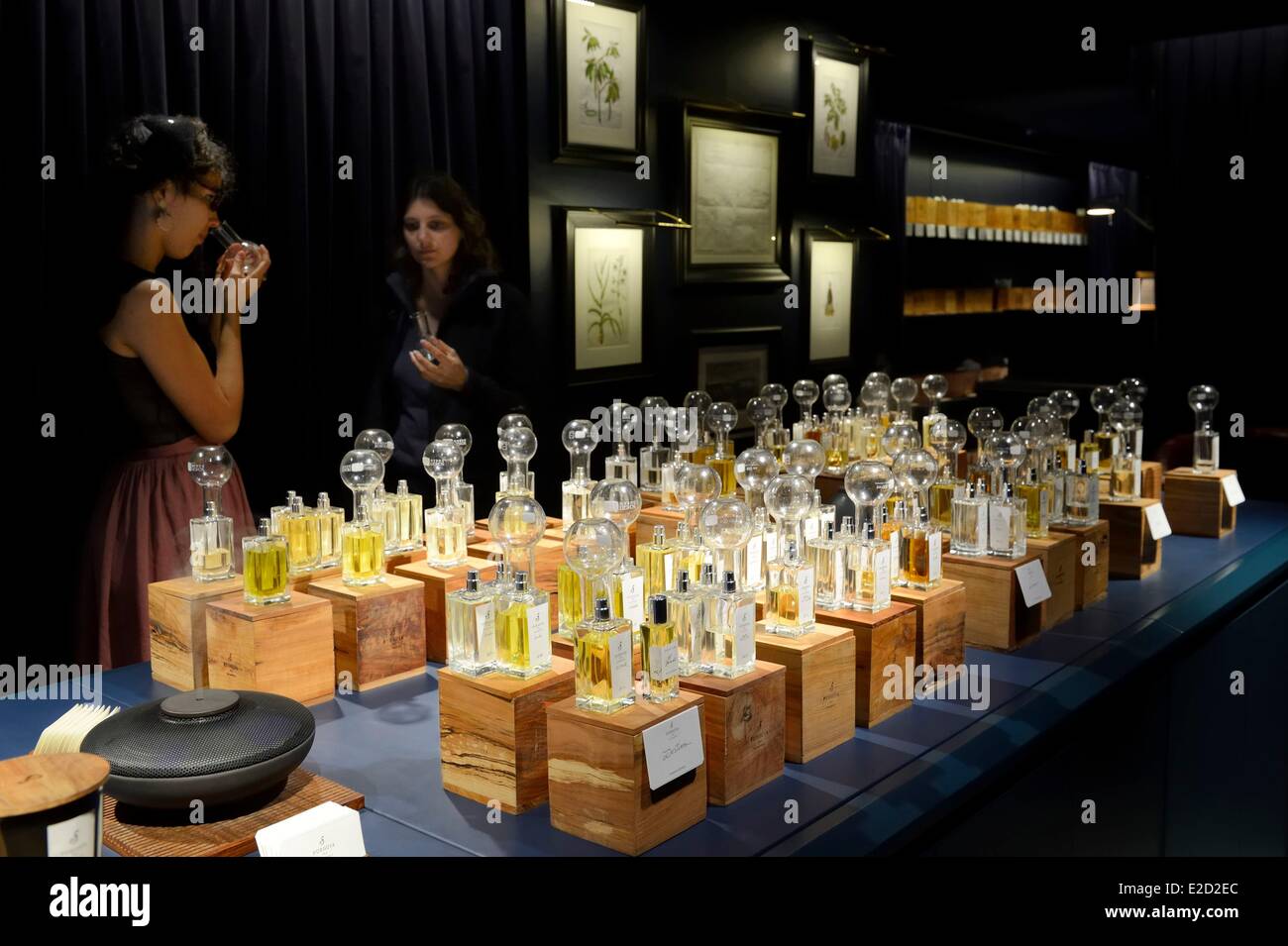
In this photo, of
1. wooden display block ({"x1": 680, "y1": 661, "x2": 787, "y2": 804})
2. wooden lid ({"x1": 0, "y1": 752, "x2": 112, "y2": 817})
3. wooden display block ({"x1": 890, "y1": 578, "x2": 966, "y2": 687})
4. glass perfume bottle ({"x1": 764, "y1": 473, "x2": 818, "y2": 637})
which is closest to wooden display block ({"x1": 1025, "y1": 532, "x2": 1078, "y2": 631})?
wooden display block ({"x1": 890, "y1": 578, "x2": 966, "y2": 687})

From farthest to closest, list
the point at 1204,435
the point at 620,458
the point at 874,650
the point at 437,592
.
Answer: the point at 1204,435
the point at 620,458
the point at 437,592
the point at 874,650

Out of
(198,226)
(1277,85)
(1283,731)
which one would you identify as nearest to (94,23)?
(198,226)

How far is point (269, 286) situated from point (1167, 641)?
2.74 metres

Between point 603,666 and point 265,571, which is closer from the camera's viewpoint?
point 603,666

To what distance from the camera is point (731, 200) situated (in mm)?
5469

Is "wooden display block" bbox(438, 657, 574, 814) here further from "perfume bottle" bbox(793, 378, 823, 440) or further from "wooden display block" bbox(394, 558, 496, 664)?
"perfume bottle" bbox(793, 378, 823, 440)

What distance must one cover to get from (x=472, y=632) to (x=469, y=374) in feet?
8.42

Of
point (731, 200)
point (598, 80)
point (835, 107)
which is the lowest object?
point (731, 200)

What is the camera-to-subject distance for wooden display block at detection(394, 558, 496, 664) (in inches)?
101

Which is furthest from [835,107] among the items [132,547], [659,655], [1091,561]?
[659,655]

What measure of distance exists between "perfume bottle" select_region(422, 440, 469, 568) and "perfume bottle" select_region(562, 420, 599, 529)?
Answer: 28 cm

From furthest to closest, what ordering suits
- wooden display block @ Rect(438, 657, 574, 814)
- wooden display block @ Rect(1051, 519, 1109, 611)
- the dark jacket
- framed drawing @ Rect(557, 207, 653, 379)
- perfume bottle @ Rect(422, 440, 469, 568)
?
framed drawing @ Rect(557, 207, 653, 379) < the dark jacket < wooden display block @ Rect(1051, 519, 1109, 611) < perfume bottle @ Rect(422, 440, 469, 568) < wooden display block @ Rect(438, 657, 574, 814)

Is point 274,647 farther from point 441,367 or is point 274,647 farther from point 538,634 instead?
point 441,367

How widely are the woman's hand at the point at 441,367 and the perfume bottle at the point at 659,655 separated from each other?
8.54 feet
